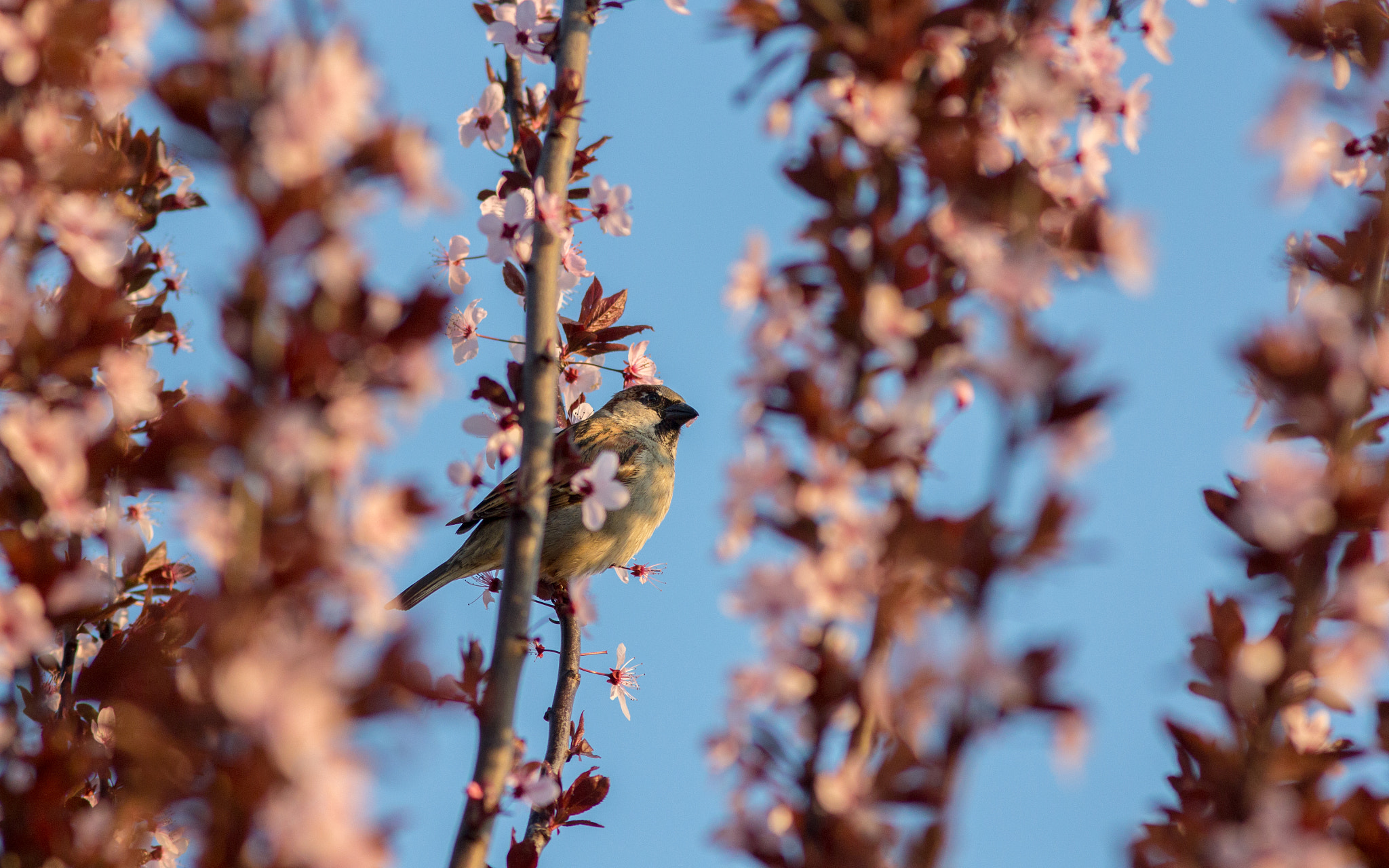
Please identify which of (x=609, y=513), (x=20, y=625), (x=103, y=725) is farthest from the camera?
(x=609, y=513)

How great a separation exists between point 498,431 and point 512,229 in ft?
1.75

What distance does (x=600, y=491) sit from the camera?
279cm

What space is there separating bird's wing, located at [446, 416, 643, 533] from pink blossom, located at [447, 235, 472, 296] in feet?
9.66

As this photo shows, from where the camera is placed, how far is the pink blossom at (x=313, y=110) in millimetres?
1648

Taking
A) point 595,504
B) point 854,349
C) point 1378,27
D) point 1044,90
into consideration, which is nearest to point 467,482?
point 595,504

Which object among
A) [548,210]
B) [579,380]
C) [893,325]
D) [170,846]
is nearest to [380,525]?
[893,325]

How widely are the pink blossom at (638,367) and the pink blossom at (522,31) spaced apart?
1.11m

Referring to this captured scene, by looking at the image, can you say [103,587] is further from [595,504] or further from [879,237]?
[879,237]

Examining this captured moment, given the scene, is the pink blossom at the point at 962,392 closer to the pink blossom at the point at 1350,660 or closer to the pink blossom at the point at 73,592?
the pink blossom at the point at 1350,660

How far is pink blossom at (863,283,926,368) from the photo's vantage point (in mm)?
1810

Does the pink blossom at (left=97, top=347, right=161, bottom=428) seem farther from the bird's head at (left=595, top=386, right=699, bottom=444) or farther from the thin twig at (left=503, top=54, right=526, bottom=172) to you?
the bird's head at (left=595, top=386, right=699, bottom=444)

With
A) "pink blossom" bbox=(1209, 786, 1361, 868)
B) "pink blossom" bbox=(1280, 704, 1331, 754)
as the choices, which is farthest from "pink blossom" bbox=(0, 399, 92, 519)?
"pink blossom" bbox=(1280, 704, 1331, 754)

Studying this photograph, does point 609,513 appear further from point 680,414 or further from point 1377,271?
point 1377,271

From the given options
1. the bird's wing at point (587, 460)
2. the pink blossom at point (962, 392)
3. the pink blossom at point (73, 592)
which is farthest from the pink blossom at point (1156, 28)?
the bird's wing at point (587, 460)
